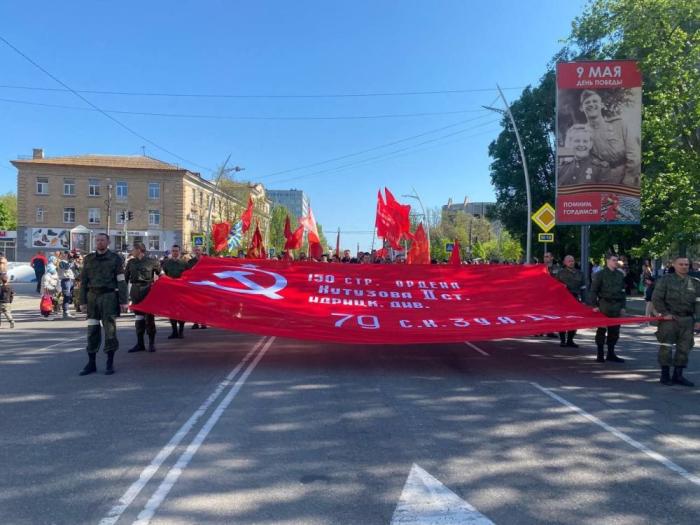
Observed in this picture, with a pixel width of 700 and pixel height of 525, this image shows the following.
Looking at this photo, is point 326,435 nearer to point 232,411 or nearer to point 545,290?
point 232,411

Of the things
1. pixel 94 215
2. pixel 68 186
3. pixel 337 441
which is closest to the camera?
pixel 337 441

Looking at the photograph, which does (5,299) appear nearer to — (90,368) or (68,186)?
(90,368)

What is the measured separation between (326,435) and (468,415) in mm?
1749

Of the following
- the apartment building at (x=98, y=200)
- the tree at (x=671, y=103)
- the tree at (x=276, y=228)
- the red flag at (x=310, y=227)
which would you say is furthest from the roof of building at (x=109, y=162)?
the tree at (x=671, y=103)

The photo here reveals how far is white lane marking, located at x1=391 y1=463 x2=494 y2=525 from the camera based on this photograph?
12.7 feet

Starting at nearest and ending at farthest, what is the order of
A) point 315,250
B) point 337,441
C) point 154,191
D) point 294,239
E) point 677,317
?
point 337,441, point 677,317, point 315,250, point 294,239, point 154,191

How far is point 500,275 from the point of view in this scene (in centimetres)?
1178

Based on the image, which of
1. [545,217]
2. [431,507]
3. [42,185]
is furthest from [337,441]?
[42,185]

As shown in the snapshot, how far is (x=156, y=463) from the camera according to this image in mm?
4848

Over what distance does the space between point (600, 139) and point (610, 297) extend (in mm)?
8143

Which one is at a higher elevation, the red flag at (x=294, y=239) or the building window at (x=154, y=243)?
the building window at (x=154, y=243)

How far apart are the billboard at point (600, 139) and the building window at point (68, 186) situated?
2386 inches

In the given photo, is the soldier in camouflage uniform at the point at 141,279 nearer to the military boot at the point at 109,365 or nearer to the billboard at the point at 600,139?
the military boot at the point at 109,365

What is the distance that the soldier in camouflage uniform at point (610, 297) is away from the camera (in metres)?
10.4
